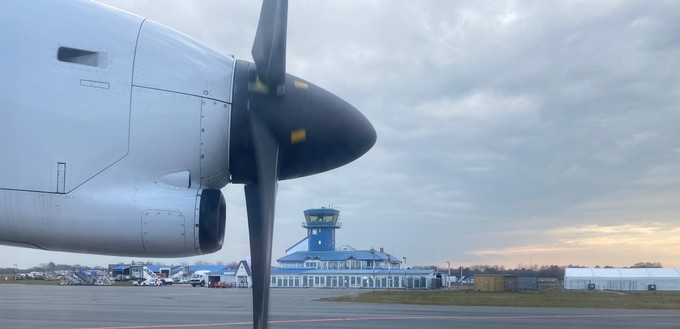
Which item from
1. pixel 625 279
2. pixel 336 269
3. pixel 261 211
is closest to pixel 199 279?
pixel 336 269

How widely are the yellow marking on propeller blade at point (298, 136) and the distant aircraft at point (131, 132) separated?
0.10m

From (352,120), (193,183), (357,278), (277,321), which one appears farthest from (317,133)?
(357,278)

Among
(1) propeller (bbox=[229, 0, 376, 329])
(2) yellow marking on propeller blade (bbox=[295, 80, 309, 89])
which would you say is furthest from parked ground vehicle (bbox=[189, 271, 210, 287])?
(2) yellow marking on propeller blade (bbox=[295, 80, 309, 89])

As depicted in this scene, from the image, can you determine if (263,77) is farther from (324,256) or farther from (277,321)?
(324,256)

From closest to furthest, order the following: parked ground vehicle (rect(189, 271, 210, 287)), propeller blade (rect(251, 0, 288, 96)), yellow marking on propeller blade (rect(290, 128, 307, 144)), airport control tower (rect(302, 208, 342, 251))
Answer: propeller blade (rect(251, 0, 288, 96)) < yellow marking on propeller blade (rect(290, 128, 307, 144)) < airport control tower (rect(302, 208, 342, 251)) < parked ground vehicle (rect(189, 271, 210, 287))

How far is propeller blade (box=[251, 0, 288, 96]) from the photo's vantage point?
4.25 metres

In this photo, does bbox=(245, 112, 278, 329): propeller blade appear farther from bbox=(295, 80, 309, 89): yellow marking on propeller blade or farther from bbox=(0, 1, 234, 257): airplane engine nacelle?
bbox=(295, 80, 309, 89): yellow marking on propeller blade

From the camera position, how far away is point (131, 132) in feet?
13.4

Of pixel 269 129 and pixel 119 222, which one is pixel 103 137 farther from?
pixel 269 129

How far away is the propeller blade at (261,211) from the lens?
4328 millimetres

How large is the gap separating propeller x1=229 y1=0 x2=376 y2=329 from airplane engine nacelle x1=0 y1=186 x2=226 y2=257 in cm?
38

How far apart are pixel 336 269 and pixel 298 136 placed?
3628 cm

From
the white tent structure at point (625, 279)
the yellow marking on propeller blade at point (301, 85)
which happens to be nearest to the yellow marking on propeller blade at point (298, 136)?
the yellow marking on propeller blade at point (301, 85)

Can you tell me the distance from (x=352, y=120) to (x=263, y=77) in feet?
2.93
